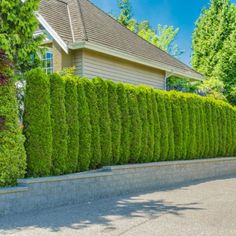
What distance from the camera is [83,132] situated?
9.12 meters

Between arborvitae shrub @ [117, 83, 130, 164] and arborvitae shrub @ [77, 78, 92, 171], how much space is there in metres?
1.39

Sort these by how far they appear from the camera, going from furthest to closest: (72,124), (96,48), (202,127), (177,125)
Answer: (202,127) → (96,48) → (177,125) → (72,124)

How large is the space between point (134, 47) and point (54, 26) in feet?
14.0

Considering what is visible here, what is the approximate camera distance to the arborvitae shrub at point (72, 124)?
8.73 metres

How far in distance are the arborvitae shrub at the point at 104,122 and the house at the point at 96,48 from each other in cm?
281

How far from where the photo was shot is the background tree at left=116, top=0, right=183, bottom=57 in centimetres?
3119

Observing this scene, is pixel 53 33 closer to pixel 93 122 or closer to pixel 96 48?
pixel 96 48

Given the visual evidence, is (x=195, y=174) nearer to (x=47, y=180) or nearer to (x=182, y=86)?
(x=47, y=180)

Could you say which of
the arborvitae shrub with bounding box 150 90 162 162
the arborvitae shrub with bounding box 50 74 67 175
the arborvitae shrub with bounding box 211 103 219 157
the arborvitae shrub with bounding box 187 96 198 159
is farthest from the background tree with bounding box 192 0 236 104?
the arborvitae shrub with bounding box 50 74 67 175

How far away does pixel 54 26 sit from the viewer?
13.6 meters

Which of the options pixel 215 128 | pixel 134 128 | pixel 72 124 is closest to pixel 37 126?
pixel 72 124

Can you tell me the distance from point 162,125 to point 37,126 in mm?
4930

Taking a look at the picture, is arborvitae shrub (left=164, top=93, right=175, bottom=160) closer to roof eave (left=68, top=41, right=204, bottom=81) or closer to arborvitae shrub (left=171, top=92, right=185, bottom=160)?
arborvitae shrub (left=171, top=92, right=185, bottom=160)

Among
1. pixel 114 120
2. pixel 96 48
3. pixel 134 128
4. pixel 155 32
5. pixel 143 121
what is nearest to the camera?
pixel 114 120
